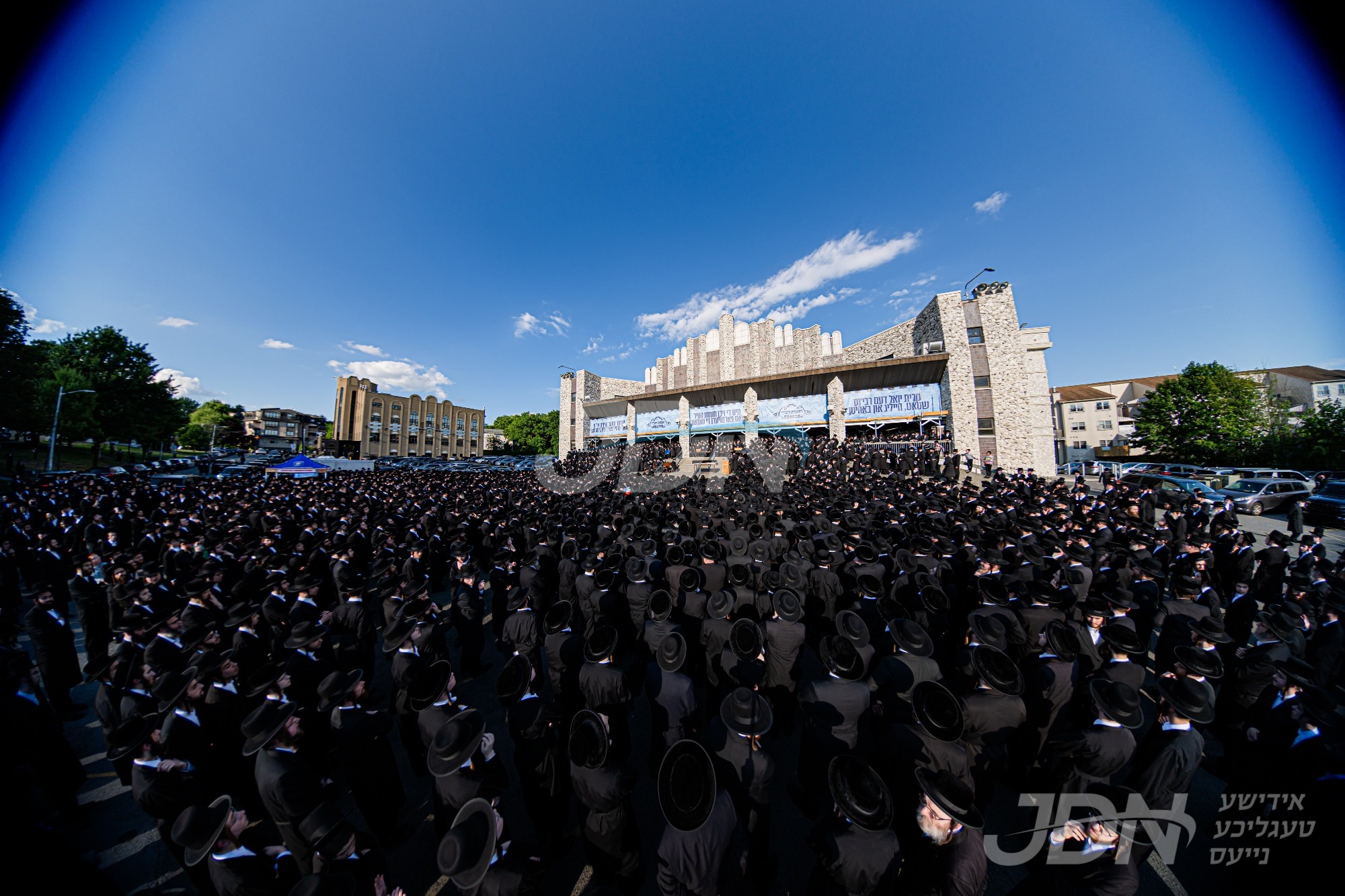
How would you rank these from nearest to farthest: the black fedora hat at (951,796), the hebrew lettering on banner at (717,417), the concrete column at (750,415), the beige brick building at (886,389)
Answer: the black fedora hat at (951,796)
the beige brick building at (886,389)
the concrete column at (750,415)
the hebrew lettering on banner at (717,417)

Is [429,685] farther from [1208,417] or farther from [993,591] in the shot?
[1208,417]

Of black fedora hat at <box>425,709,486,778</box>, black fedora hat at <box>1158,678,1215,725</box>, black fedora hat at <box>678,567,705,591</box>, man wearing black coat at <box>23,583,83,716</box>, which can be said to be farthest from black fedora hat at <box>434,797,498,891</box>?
man wearing black coat at <box>23,583,83,716</box>

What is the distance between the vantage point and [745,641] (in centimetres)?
440

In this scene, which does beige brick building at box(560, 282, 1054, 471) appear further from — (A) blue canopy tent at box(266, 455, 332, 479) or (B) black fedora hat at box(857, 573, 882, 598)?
(B) black fedora hat at box(857, 573, 882, 598)

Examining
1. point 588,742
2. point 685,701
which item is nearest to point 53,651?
point 588,742

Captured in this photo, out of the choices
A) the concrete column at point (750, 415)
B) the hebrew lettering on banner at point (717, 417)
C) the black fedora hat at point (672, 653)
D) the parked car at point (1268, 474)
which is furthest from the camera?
the hebrew lettering on banner at point (717, 417)

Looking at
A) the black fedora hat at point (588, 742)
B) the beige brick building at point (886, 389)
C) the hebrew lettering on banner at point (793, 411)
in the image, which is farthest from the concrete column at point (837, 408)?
the black fedora hat at point (588, 742)

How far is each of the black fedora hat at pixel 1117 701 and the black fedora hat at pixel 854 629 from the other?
171 cm

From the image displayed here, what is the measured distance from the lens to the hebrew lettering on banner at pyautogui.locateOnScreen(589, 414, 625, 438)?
35531 mm

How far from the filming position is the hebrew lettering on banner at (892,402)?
78.0 feet

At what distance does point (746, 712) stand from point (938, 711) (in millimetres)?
1528

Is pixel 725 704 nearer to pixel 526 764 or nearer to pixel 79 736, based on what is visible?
pixel 526 764

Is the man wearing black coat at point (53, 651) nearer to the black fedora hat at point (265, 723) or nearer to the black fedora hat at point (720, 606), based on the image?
the black fedora hat at point (265, 723)

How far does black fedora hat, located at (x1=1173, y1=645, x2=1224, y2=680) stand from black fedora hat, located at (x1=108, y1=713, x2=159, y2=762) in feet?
28.5
